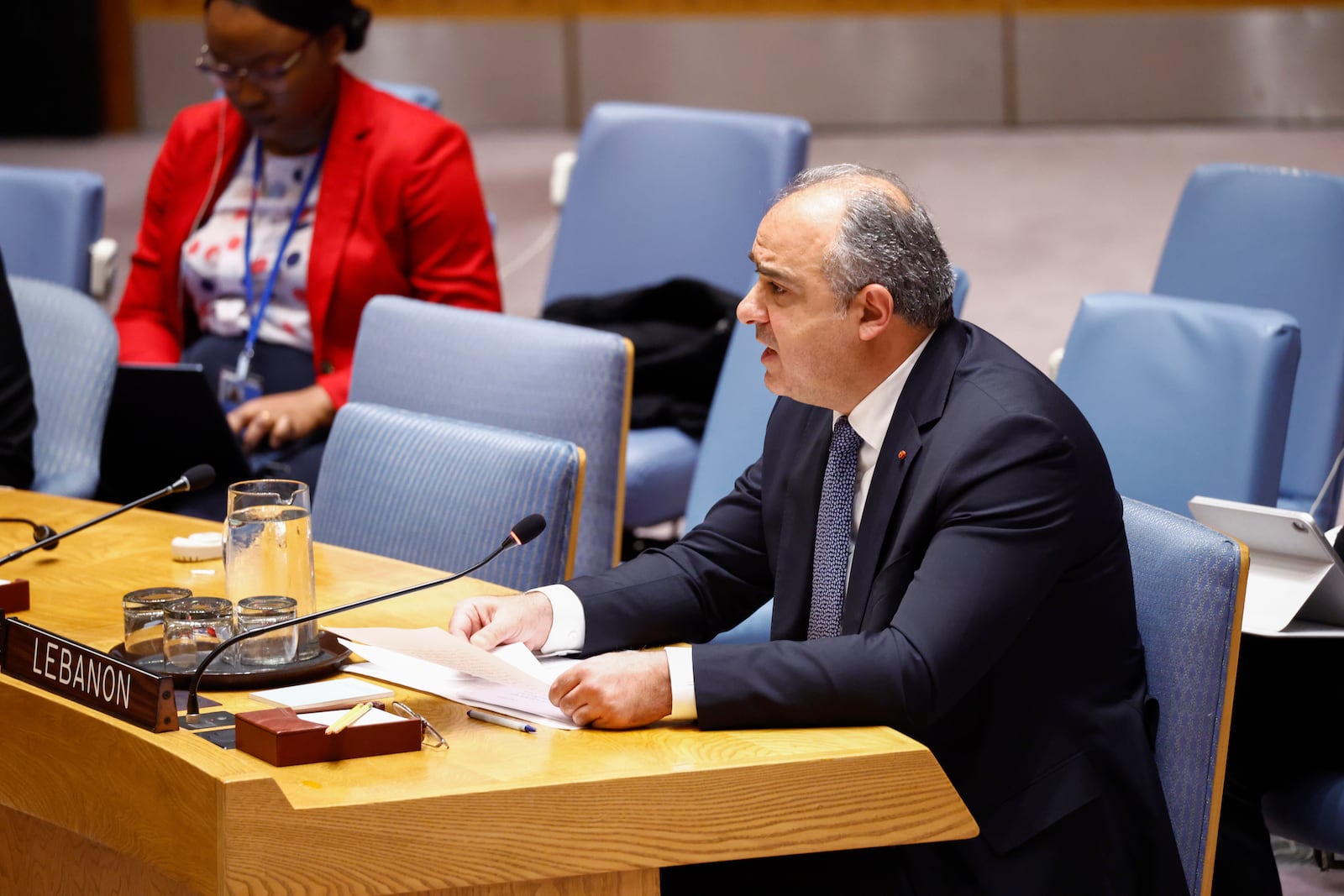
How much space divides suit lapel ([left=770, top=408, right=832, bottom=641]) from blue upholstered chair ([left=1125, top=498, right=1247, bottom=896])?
0.36m

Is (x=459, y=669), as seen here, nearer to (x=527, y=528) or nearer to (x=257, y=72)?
(x=527, y=528)

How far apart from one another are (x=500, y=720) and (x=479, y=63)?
7.81 metres

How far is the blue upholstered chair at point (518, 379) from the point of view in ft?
8.18

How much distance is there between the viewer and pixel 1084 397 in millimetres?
2508

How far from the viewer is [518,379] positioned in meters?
2.54

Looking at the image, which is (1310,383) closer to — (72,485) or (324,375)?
(324,375)

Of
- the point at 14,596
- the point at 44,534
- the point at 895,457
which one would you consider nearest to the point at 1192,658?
the point at 895,457

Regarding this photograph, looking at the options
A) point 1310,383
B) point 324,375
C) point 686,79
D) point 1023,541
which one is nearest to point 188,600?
point 1023,541

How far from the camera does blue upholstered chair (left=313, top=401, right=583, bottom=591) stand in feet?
7.02

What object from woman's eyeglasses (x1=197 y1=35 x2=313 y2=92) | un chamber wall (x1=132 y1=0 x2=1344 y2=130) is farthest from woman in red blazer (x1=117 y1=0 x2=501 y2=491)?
un chamber wall (x1=132 y1=0 x2=1344 y2=130)

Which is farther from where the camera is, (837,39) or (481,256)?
(837,39)

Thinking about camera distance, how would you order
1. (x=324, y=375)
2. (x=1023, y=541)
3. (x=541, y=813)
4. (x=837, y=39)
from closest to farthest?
(x=541, y=813)
(x=1023, y=541)
(x=324, y=375)
(x=837, y=39)

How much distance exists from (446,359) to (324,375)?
79 cm

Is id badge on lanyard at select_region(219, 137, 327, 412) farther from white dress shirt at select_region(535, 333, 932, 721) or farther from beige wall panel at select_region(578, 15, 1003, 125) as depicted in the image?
beige wall panel at select_region(578, 15, 1003, 125)
